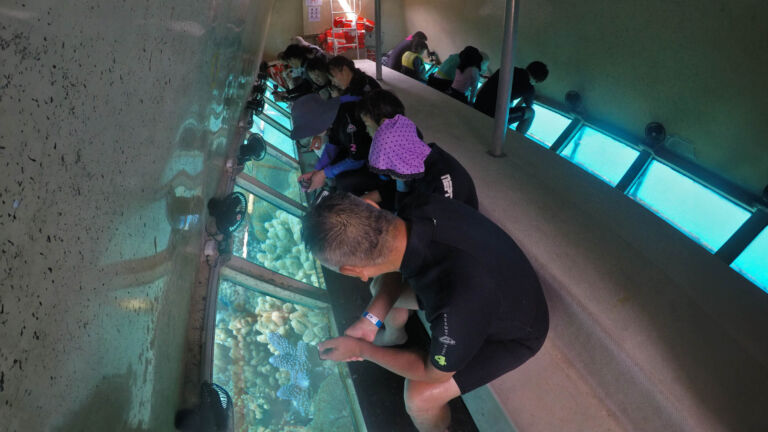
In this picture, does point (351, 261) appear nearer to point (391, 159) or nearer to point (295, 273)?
point (391, 159)

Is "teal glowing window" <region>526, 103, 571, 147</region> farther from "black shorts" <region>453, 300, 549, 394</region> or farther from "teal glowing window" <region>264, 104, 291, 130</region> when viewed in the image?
"black shorts" <region>453, 300, 549, 394</region>

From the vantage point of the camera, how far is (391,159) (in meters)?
1.78

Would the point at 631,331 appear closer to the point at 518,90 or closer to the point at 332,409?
the point at 332,409

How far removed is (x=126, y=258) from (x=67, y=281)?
18 centimetres

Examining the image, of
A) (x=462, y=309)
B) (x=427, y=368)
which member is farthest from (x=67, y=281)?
(x=427, y=368)

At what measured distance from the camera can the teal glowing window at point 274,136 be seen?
3.79 m

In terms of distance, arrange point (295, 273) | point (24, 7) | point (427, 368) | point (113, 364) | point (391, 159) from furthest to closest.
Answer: point (295, 273) → point (391, 159) → point (427, 368) → point (113, 364) → point (24, 7)

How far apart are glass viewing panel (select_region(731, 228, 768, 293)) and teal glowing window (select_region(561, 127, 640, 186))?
140 centimetres

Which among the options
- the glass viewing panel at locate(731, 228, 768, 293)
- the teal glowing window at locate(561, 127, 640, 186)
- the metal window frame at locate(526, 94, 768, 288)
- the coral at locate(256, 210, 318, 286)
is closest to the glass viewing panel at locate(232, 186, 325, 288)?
the coral at locate(256, 210, 318, 286)

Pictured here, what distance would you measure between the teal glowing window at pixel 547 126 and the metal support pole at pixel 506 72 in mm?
3675

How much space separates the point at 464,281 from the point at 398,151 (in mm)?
842

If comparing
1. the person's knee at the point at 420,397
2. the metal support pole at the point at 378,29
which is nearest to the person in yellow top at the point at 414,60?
the metal support pole at the point at 378,29

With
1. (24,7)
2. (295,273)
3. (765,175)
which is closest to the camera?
(24,7)

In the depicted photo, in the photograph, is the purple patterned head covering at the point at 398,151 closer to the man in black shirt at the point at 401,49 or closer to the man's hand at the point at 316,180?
the man's hand at the point at 316,180
